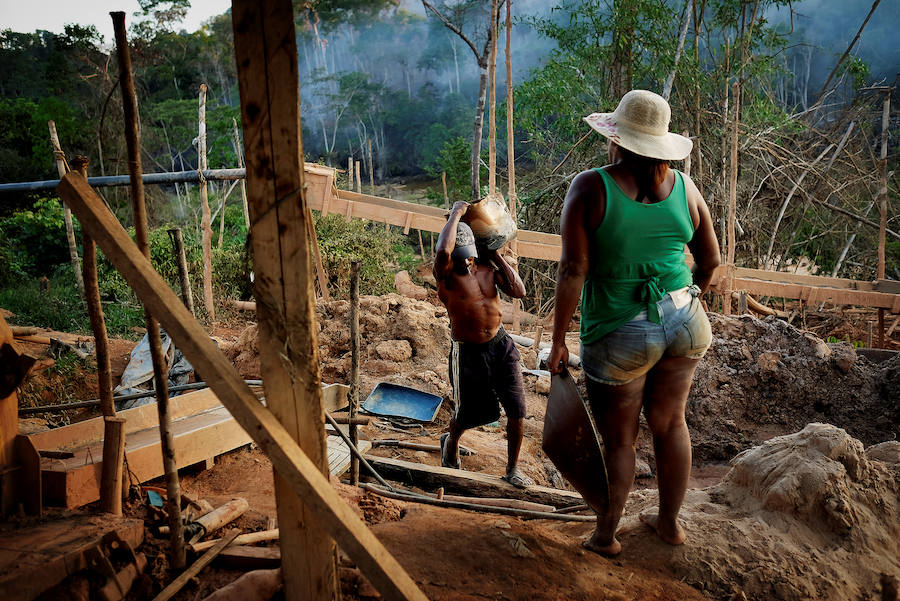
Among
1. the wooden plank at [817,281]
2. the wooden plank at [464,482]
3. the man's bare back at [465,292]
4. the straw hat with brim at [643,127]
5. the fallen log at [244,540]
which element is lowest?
the wooden plank at [464,482]

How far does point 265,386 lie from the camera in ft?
5.82

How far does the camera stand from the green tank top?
7.97 feet

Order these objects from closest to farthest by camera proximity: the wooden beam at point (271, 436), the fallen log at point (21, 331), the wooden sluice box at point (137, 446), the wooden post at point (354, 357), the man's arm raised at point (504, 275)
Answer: the wooden beam at point (271, 436) < the wooden sluice box at point (137, 446) < the wooden post at point (354, 357) < the man's arm raised at point (504, 275) < the fallen log at point (21, 331)

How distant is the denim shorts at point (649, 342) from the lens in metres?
2.50

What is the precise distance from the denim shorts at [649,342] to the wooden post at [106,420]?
195 centimetres

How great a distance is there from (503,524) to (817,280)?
7.98m

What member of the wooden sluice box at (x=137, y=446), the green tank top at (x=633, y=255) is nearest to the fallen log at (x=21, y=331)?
the wooden sluice box at (x=137, y=446)

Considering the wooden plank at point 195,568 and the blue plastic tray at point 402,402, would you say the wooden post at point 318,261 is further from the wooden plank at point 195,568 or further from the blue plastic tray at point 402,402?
the wooden plank at point 195,568

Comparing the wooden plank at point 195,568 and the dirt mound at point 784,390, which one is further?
the dirt mound at point 784,390

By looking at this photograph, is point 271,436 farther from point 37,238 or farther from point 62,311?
point 37,238

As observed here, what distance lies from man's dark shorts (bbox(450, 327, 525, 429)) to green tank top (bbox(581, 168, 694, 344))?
1.43 metres

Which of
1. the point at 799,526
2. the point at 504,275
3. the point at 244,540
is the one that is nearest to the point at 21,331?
the point at 504,275

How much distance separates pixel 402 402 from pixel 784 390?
150 inches

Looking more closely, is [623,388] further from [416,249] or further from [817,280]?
[416,249]
